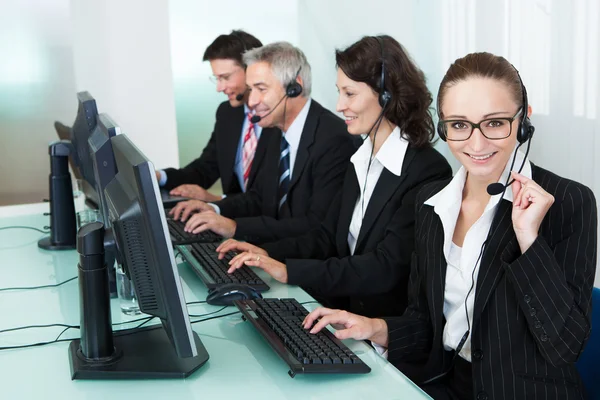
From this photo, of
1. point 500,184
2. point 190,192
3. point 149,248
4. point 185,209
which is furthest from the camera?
point 190,192

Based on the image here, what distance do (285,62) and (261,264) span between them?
117cm

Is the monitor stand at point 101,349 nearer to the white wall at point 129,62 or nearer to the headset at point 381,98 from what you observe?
the headset at point 381,98

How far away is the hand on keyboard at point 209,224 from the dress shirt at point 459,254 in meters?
0.96

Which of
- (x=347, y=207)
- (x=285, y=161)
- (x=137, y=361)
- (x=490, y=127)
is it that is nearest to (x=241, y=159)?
(x=285, y=161)

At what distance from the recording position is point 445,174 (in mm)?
2164

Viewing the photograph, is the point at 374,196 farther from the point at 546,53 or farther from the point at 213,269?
the point at 546,53

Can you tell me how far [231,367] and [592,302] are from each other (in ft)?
2.58

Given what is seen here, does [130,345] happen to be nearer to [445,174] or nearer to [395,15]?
[445,174]

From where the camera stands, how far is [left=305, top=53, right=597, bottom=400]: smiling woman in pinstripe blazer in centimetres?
146

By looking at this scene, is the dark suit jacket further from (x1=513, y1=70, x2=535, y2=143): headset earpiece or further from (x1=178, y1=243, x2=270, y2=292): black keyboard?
(x1=513, y1=70, x2=535, y2=143): headset earpiece

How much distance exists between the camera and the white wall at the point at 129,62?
397 cm

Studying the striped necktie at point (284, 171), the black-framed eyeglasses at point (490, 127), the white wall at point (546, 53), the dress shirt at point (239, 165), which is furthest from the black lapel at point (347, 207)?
the dress shirt at point (239, 165)

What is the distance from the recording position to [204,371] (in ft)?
4.64

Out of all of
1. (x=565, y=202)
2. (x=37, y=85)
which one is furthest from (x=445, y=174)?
(x=37, y=85)
